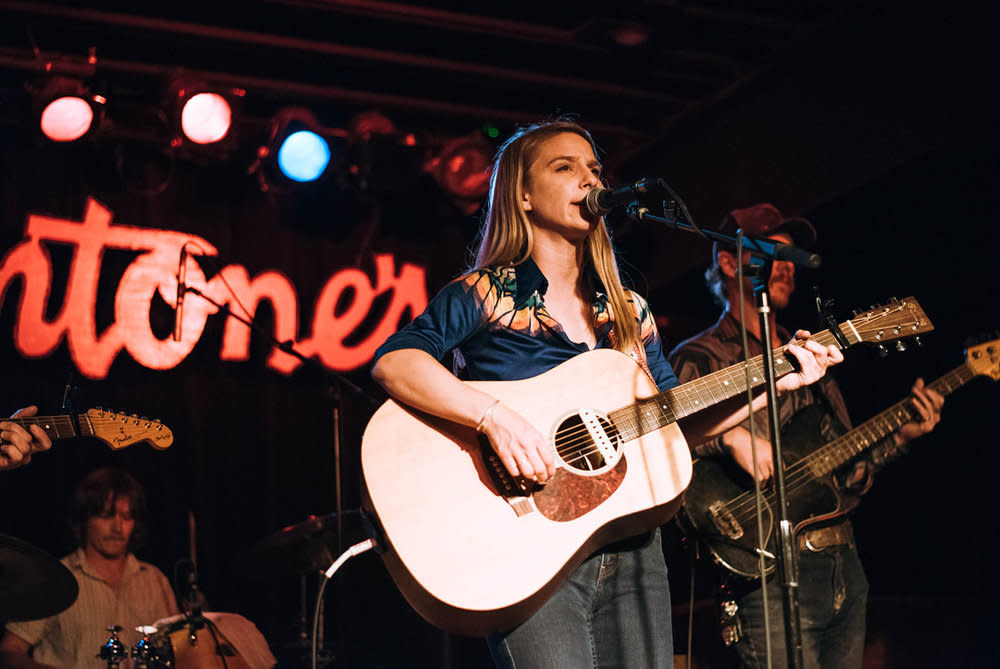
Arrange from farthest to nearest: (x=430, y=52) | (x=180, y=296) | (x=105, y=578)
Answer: (x=430, y=52)
(x=180, y=296)
(x=105, y=578)

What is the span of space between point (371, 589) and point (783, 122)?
14.3ft

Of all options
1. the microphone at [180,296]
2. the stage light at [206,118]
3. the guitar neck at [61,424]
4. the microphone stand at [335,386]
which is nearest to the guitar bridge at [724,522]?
the microphone stand at [335,386]

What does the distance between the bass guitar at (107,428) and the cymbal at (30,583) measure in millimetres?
535

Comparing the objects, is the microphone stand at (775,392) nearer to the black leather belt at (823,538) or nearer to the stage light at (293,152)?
the black leather belt at (823,538)

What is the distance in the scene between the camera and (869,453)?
442 cm

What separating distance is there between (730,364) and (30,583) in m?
3.46

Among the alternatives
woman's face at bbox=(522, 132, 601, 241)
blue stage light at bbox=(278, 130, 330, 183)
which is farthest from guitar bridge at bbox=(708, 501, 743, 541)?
→ blue stage light at bbox=(278, 130, 330, 183)

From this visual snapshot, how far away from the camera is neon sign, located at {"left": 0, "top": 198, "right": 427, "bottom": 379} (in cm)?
635

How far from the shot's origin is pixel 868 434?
435 cm

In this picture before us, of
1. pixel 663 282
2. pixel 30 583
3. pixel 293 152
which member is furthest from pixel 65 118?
pixel 663 282

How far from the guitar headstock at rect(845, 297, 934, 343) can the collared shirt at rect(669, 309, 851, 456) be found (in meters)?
0.86

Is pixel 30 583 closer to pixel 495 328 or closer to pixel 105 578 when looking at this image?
pixel 105 578

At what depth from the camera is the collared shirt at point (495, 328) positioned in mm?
2859

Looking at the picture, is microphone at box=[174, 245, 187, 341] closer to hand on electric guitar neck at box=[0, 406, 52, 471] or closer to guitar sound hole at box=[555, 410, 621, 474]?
hand on electric guitar neck at box=[0, 406, 52, 471]
